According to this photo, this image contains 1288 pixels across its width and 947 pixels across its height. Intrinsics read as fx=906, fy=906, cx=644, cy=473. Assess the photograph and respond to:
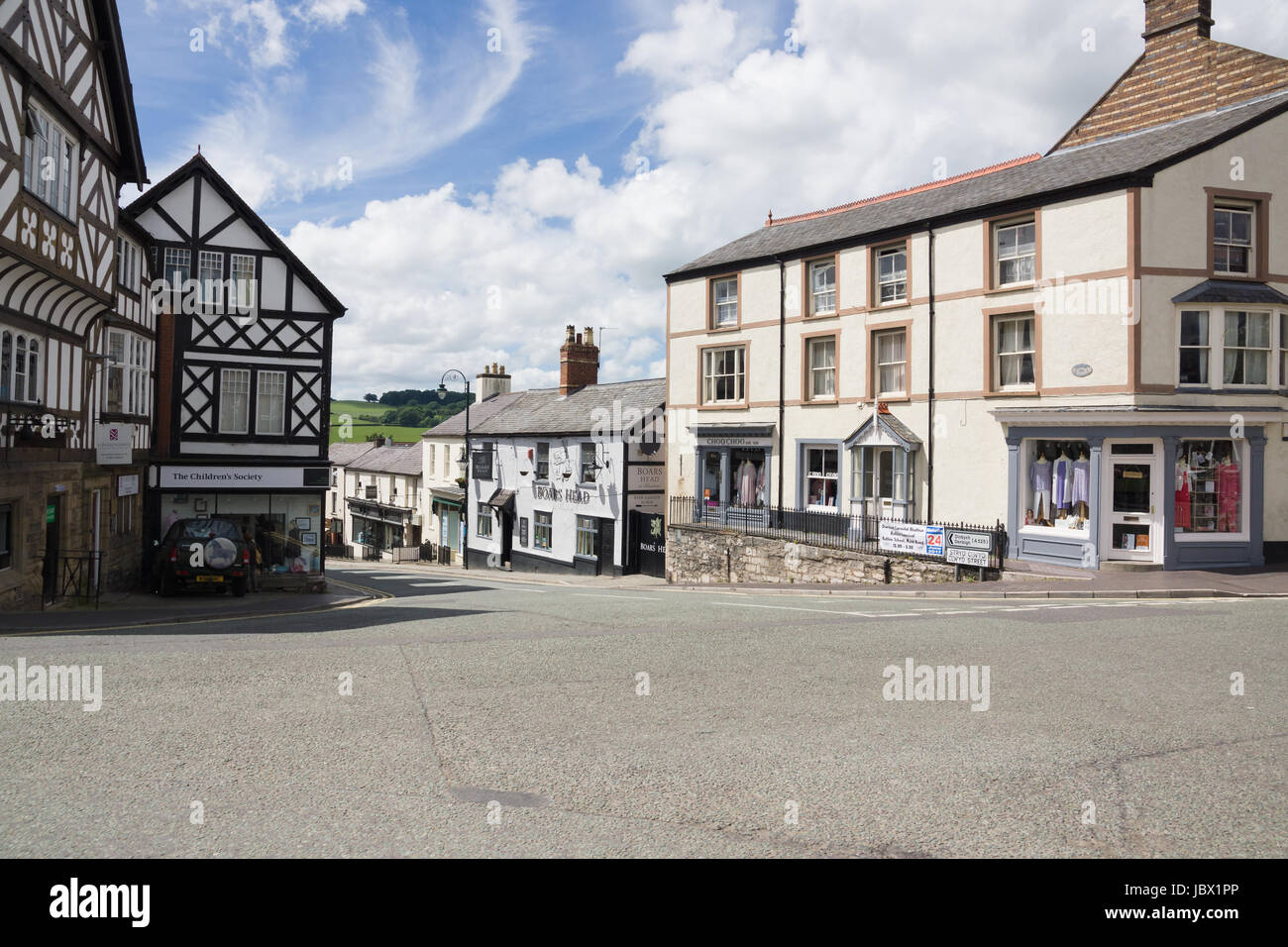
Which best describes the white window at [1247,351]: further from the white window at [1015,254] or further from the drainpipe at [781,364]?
the drainpipe at [781,364]

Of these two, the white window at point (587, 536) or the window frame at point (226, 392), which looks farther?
the white window at point (587, 536)

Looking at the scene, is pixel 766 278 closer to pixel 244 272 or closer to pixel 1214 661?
pixel 244 272

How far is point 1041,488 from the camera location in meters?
21.9

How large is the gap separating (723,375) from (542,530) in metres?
12.7

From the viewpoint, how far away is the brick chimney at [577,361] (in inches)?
1682

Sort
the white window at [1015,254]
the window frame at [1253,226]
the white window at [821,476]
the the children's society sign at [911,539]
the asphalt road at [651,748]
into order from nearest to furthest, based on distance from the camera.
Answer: the asphalt road at [651,748], the window frame at [1253,226], the the children's society sign at [911,539], the white window at [1015,254], the white window at [821,476]

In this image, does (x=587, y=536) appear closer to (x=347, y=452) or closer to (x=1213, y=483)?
(x=1213, y=483)

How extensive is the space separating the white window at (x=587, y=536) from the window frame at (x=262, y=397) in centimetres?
1351

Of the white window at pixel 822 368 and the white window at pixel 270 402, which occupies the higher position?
the white window at pixel 822 368

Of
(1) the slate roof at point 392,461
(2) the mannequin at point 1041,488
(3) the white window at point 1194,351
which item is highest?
(3) the white window at point 1194,351

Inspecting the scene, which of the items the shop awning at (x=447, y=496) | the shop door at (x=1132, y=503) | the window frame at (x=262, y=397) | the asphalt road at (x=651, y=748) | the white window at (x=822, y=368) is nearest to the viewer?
the asphalt road at (x=651, y=748)

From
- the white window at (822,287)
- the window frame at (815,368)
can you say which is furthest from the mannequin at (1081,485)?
the white window at (822,287)

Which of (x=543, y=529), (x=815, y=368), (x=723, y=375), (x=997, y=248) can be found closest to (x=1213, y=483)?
(x=997, y=248)

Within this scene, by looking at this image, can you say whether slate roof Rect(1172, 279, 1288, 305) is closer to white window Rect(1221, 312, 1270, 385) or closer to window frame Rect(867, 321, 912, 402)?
white window Rect(1221, 312, 1270, 385)
